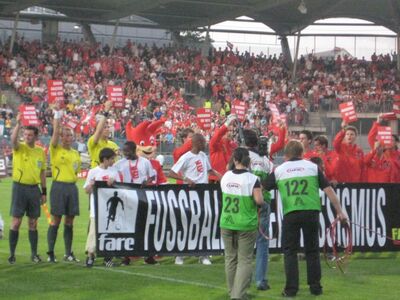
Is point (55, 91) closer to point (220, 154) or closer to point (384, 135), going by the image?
point (220, 154)

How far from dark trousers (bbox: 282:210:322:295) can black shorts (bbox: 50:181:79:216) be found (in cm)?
353

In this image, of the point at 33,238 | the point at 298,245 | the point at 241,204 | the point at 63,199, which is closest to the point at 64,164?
the point at 63,199

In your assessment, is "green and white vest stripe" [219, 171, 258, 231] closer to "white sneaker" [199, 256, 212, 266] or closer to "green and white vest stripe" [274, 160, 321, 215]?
"green and white vest stripe" [274, 160, 321, 215]

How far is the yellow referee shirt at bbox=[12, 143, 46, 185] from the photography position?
511 inches

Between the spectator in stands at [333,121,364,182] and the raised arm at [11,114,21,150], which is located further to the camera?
the spectator in stands at [333,121,364,182]

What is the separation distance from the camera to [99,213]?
12.4 m

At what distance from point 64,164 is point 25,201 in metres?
0.74

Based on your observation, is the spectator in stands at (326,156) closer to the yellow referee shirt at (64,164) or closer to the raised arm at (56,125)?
the yellow referee shirt at (64,164)

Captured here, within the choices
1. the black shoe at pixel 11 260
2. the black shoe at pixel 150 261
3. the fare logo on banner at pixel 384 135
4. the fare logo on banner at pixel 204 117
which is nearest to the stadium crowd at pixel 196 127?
the black shoe at pixel 11 260

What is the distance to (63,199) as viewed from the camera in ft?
42.8

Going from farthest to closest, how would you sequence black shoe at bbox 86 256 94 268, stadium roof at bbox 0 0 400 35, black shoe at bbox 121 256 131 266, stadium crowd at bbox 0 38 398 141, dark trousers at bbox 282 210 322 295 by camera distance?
stadium roof at bbox 0 0 400 35 < stadium crowd at bbox 0 38 398 141 < black shoe at bbox 121 256 131 266 < black shoe at bbox 86 256 94 268 < dark trousers at bbox 282 210 322 295

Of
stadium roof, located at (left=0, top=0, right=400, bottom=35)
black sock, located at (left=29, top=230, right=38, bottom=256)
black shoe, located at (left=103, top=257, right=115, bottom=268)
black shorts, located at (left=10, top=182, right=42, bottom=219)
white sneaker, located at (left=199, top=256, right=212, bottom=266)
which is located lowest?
white sneaker, located at (left=199, top=256, right=212, bottom=266)

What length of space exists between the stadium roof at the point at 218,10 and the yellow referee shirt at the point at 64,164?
30.3 m

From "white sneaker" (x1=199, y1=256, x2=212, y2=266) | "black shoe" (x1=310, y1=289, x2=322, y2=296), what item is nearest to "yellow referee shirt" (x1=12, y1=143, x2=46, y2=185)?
"white sneaker" (x1=199, y1=256, x2=212, y2=266)
